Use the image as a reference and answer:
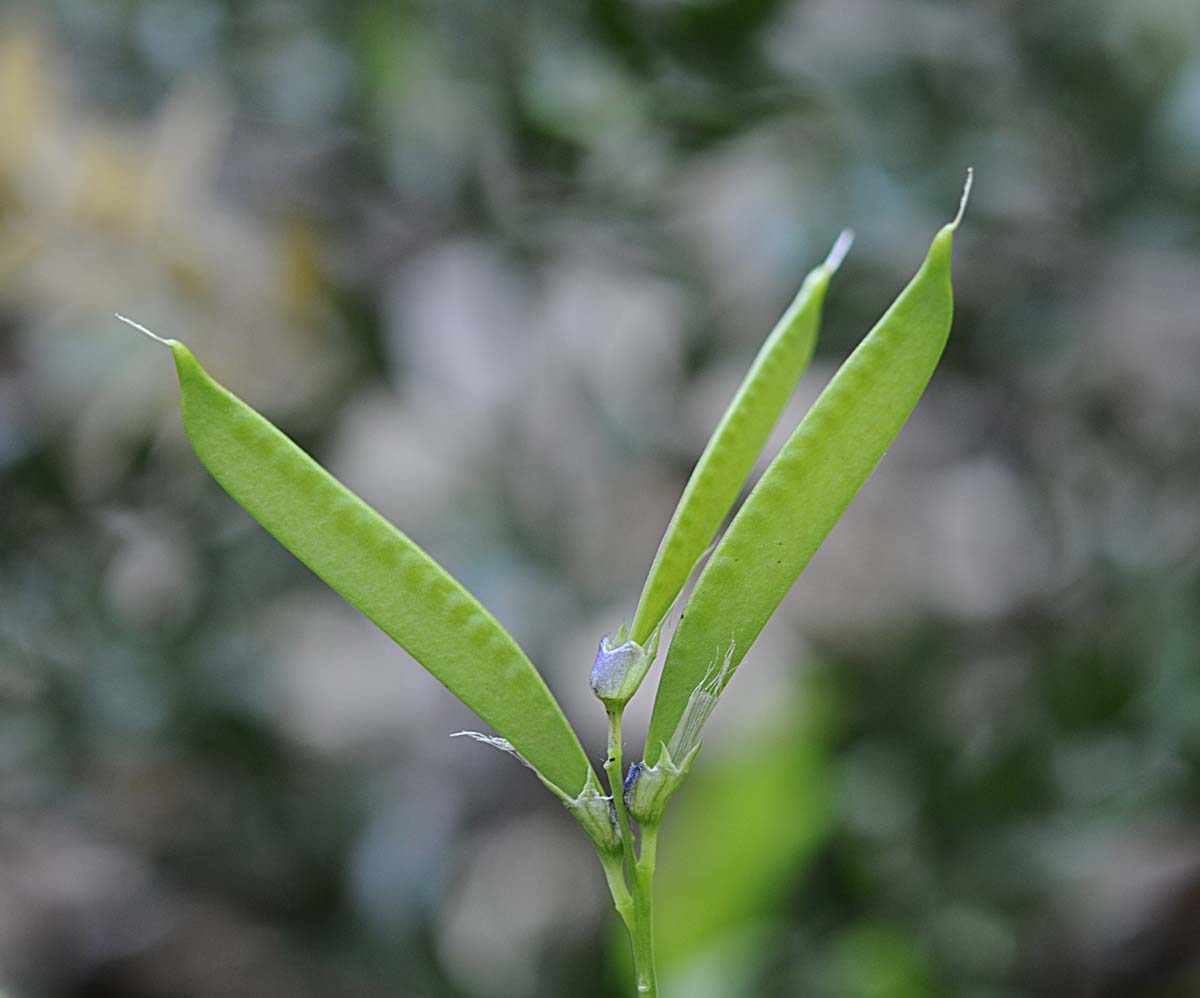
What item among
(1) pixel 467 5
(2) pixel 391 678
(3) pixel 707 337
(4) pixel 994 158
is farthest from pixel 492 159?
(2) pixel 391 678

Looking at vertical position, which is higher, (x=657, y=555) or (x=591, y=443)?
(x=591, y=443)

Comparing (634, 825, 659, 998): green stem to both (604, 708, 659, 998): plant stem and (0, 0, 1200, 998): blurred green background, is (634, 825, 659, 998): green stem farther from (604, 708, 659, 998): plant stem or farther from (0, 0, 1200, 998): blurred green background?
(0, 0, 1200, 998): blurred green background

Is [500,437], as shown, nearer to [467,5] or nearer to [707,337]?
[707,337]

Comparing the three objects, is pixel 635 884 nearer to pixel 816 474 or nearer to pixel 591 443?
pixel 816 474

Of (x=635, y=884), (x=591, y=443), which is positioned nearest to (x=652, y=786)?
(x=635, y=884)

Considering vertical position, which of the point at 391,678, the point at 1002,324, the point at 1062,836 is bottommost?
the point at 1062,836

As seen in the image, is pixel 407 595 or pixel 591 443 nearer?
pixel 407 595
